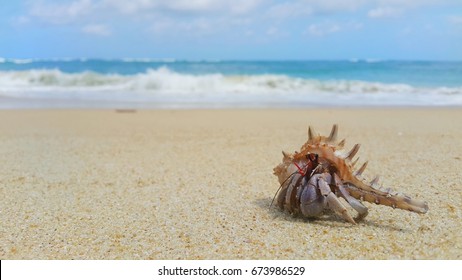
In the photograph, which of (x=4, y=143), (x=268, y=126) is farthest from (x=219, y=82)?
(x=4, y=143)

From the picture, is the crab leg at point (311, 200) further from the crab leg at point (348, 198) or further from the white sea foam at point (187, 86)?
the white sea foam at point (187, 86)

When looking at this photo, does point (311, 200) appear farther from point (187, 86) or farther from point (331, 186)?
point (187, 86)

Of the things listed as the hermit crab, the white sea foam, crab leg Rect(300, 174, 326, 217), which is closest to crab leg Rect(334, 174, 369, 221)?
the hermit crab

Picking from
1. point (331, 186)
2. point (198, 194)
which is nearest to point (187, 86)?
point (198, 194)

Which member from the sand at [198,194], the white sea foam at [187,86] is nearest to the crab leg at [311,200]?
the sand at [198,194]

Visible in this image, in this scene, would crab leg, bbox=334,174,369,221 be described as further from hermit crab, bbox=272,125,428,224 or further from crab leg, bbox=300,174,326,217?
crab leg, bbox=300,174,326,217

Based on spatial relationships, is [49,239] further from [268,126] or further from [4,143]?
[268,126]
